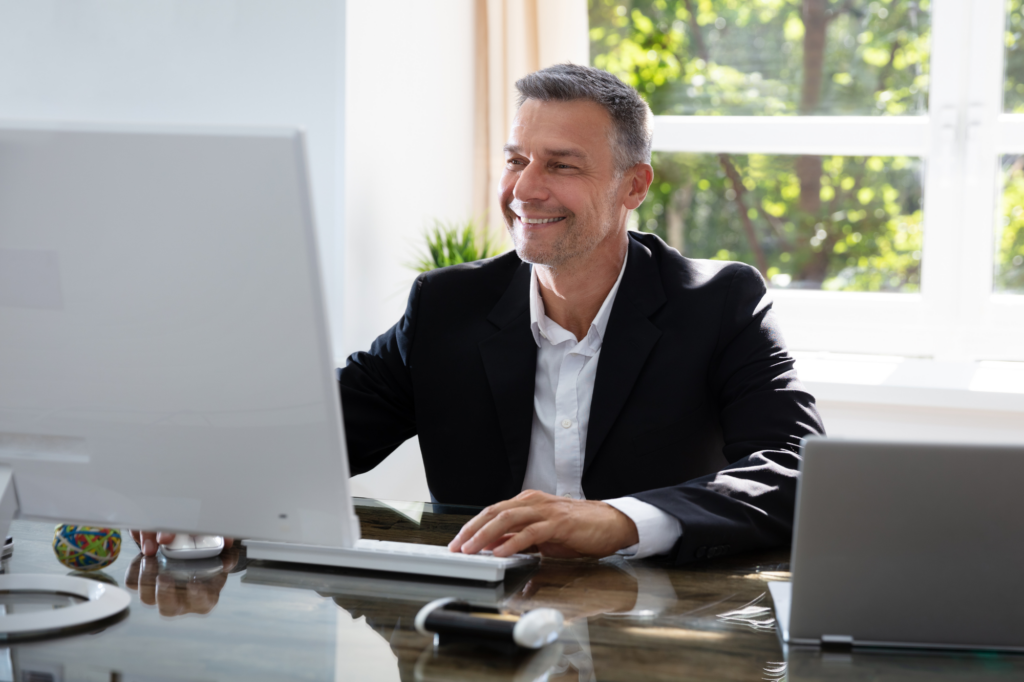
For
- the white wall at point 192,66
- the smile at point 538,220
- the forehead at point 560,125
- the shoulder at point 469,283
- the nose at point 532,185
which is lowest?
the shoulder at point 469,283

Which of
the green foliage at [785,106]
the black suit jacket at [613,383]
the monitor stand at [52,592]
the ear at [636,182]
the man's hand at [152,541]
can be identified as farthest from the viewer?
the green foliage at [785,106]

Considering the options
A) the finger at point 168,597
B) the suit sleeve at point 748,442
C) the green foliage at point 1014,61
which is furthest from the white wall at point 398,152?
the green foliage at point 1014,61

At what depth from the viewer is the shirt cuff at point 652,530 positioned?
3.83 ft

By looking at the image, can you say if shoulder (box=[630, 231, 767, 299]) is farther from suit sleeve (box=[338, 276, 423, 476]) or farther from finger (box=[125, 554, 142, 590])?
finger (box=[125, 554, 142, 590])

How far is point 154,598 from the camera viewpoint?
1012 millimetres

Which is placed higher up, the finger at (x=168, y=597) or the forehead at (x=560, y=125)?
the forehead at (x=560, y=125)

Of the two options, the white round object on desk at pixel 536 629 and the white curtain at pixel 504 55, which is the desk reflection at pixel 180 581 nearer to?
the white round object on desk at pixel 536 629

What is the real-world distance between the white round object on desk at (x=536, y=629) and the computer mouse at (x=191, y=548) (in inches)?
18.6

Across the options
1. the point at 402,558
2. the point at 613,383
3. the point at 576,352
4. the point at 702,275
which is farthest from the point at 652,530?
the point at 702,275

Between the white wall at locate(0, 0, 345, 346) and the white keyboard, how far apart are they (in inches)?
58.3

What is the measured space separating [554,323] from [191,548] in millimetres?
819

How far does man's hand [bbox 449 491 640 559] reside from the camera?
1126 mm

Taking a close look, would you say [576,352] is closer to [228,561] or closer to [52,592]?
[228,561]

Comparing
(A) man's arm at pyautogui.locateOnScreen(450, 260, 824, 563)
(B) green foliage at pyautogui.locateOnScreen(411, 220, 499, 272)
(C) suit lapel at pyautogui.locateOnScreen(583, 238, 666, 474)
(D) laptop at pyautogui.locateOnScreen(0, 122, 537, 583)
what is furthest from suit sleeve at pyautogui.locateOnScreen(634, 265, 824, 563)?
(B) green foliage at pyautogui.locateOnScreen(411, 220, 499, 272)
